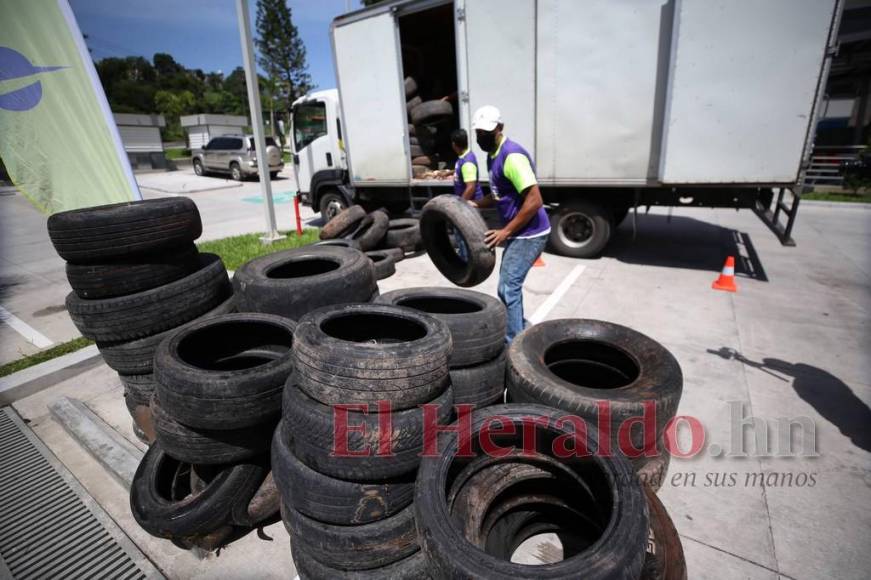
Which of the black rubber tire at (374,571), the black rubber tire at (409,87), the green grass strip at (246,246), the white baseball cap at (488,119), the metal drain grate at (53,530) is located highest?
the black rubber tire at (409,87)

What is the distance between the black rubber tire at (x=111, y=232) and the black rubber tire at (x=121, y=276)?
6 cm

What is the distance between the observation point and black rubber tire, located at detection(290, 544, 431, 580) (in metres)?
1.96

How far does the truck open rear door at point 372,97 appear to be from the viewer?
7.74m

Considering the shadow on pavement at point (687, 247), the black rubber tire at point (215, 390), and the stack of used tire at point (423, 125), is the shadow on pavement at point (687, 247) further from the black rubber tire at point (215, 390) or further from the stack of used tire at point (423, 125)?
the black rubber tire at point (215, 390)

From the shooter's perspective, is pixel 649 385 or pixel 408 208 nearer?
pixel 649 385

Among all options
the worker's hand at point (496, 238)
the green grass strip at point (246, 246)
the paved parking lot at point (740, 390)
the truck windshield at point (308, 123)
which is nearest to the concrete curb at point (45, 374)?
the paved parking lot at point (740, 390)

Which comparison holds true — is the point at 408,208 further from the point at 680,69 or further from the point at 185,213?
the point at 185,213

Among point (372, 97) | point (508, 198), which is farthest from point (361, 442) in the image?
point (372, 97)

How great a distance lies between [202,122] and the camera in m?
38.5

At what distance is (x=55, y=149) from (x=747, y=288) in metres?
8.55

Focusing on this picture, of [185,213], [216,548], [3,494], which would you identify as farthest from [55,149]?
[216,548]

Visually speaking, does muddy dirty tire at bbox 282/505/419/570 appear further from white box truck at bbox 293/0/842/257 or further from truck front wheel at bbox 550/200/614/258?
truck front wheel at bbox 550/200/614/258

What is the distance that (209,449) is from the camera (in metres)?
2.34

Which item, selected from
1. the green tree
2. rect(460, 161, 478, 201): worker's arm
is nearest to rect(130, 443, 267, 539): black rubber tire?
rect(460, 161, 478, 201): worker's arm
